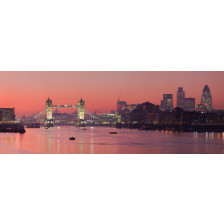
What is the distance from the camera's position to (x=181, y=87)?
15953 mm

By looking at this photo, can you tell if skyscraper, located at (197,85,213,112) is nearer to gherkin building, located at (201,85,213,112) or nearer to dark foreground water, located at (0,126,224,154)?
gherkin building, located at (201,85,213,112)

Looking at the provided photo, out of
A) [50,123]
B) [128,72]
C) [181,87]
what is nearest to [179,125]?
[50,123]

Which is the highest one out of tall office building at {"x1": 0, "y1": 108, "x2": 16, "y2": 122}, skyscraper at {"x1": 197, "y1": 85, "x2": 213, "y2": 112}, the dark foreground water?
skyscraper at {"x1": 197, "y1": 85, "x2": 213, "y2": 112}

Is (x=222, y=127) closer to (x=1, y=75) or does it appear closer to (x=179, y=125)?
(x=179, y=125)

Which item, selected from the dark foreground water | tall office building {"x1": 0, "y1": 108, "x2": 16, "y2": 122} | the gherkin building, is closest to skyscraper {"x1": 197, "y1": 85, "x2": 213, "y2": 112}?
the gherkin building

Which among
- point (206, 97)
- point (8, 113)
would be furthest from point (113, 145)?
point (8, 113)

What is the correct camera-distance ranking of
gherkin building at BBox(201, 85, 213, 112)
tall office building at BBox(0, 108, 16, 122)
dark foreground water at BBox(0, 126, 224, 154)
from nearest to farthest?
gherkin building at BBox(201, 85, 213, 112), dark foreground water at BBox(0, 126, 224, 154), tall office building at BBox(0, 108, 16, 122)

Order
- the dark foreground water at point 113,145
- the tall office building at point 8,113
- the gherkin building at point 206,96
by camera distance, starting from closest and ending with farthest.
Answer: the gherkin building at point 206,96 → the dark foreground water at point 113,145 → the tall office building at point 8,113

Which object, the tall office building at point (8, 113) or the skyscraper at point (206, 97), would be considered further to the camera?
the tall office building at point (8, 113)

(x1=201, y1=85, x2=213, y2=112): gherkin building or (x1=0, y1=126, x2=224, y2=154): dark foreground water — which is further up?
(x1=201, y1=85, x2=213, y2=112): gherkin building

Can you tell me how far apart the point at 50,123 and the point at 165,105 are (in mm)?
23485

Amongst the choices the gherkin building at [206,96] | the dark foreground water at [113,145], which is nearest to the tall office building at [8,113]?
the dark foreground water at [113,145]

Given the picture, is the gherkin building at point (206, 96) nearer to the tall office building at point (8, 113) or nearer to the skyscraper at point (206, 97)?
the skyscraper at point (206, 97)

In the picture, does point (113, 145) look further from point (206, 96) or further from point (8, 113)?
point (8, 113)
